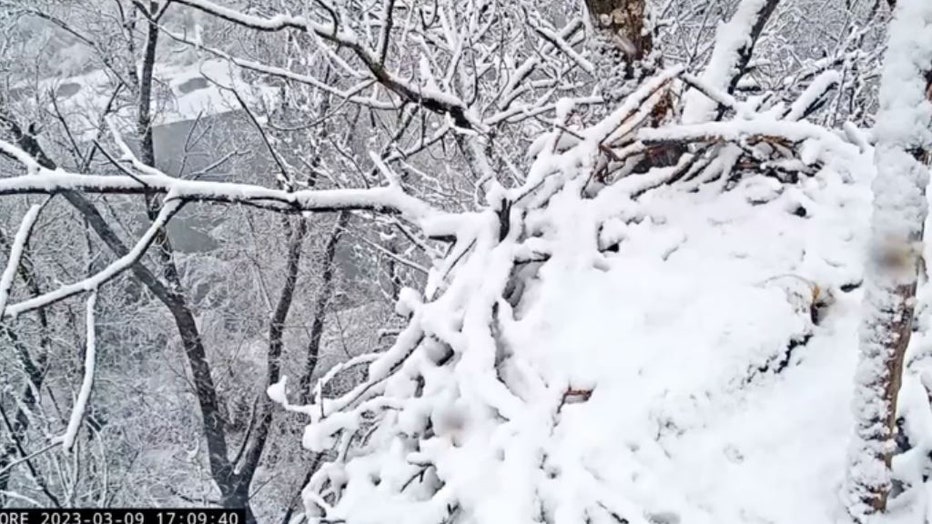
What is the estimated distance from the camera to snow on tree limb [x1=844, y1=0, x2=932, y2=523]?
0.73 m

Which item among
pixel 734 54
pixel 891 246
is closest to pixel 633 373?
pixel 891 246

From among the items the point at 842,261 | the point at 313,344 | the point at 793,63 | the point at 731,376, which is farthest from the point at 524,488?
the point at 313,344

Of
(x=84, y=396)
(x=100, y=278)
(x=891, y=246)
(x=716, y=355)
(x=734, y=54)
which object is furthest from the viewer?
(x=734, y=54)

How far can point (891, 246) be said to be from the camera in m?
0.80

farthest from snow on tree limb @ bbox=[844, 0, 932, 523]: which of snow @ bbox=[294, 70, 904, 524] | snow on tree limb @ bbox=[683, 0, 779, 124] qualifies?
snow on tree limb @ bbox=[683, 0, 779, 124]

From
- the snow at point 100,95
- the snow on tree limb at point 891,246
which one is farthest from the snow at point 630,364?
the snow at point 100,95

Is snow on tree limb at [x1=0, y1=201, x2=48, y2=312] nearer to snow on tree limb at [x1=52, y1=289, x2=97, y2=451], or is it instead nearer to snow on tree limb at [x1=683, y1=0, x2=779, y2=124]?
snow on tree limb at [x1=52, y1=289, x2=97, y2=451]

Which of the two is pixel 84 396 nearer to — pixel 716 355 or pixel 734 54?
pixel 716 355

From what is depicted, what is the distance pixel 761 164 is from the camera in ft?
5.46

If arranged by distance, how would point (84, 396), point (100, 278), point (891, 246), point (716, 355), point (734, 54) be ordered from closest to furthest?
point (891, 246) → point (716, 355) → point (84, 396) → point (100, 278) → point (734, 54)

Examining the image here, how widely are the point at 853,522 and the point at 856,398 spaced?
19 cm

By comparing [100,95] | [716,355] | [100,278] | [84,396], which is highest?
[100,95]

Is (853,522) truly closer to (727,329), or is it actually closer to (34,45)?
(727,329)

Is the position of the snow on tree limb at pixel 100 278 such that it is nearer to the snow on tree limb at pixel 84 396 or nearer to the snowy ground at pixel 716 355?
the snow on tree limb at pixel 84 396
